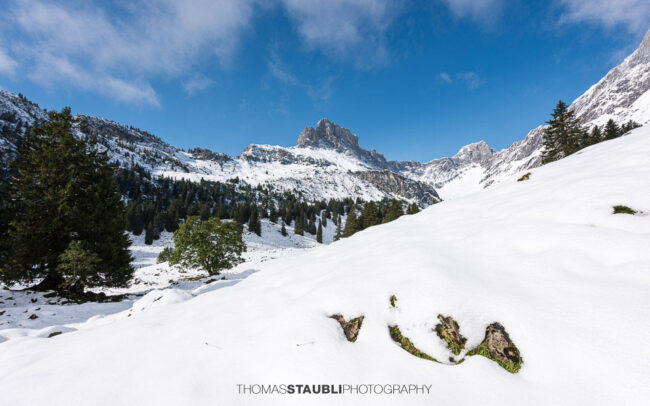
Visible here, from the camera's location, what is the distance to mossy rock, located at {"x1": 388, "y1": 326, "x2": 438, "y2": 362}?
3.65 metres

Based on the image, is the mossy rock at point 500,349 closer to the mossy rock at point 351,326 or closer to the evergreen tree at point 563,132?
the mossy rock at point 351,326

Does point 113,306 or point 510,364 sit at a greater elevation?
point 510,364

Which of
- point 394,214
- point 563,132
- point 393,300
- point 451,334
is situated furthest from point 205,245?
point 563,132

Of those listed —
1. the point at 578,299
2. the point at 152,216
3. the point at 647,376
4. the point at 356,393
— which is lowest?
the point at 356,393

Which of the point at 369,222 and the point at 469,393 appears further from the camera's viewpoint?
the point at 369,222

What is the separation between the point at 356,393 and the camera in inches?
121

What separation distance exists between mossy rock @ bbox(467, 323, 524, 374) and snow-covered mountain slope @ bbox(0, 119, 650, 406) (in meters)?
0.10

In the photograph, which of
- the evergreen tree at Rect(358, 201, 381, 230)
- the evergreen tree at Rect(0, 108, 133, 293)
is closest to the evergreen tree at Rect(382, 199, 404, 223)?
the evergreen tree at Rect(358, 201, 381, 230)

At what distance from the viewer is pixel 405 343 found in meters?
3.87

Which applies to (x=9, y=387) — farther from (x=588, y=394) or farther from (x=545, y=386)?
(x=588, y=394)

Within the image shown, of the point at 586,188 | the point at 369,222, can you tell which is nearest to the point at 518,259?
the point at 586,188

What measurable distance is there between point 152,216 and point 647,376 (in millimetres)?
115930

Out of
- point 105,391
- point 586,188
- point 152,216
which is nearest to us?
point 105,391

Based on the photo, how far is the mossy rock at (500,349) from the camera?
3.18 m
